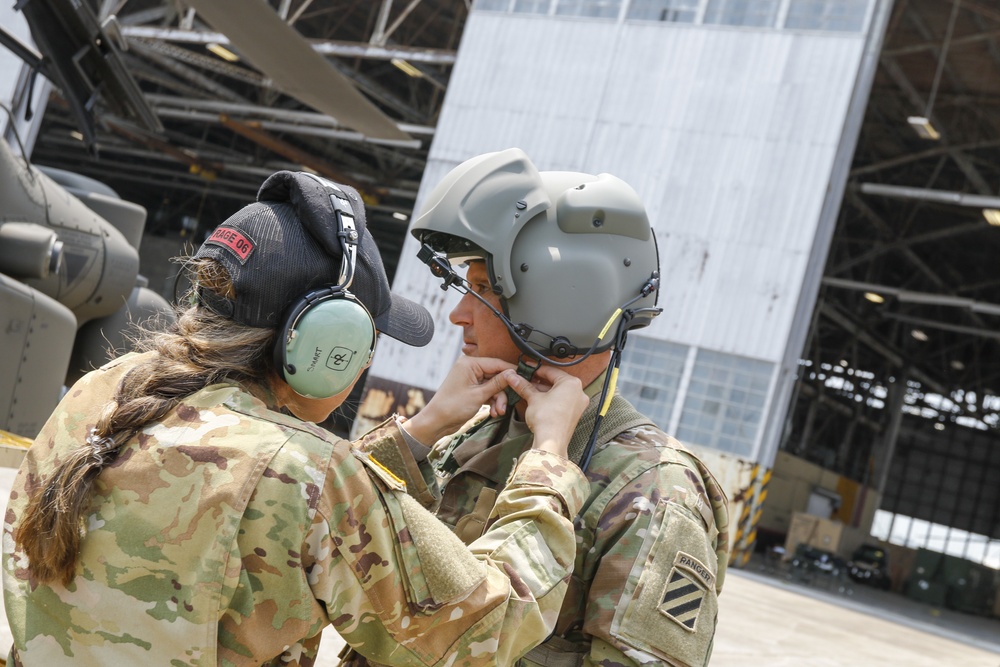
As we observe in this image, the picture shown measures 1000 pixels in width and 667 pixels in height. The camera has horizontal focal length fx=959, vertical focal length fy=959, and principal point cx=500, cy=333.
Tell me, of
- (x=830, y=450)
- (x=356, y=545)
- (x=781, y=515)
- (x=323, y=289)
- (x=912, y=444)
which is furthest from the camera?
(x=912, y=444)

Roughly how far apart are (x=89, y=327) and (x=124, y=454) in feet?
28.7

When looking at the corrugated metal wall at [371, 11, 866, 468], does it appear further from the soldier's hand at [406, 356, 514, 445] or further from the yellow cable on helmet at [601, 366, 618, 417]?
the soldier's hand at [406, 356, 514, 445]

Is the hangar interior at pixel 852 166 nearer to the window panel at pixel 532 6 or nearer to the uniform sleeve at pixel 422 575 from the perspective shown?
the window panel at pixel 532 6

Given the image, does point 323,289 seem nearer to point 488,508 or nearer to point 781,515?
point 488,508

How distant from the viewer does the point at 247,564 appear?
1.68m

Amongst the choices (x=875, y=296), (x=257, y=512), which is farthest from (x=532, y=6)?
(x=257, y=512)

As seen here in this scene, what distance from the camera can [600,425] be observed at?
236 centimetres

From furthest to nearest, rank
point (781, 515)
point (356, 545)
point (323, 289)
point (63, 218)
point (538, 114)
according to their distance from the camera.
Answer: point (781, 515), point (538, 114), point (63, 218), point (323, 289), point (356, 545)

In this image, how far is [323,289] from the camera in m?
1.87

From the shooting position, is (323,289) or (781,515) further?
(781,515)

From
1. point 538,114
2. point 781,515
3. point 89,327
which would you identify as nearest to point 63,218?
point 89,327

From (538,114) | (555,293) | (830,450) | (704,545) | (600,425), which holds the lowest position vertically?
(704,545)

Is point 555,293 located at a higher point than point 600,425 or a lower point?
higher

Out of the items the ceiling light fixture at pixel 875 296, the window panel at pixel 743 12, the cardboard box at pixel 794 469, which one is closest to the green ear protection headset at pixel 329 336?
the window panel at pixel 743 12
